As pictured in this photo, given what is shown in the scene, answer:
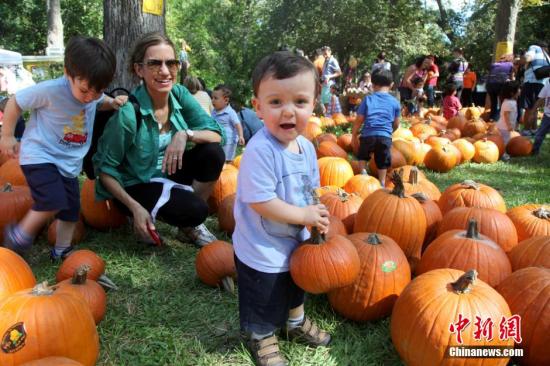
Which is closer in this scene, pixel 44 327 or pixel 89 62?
pixel 44 327

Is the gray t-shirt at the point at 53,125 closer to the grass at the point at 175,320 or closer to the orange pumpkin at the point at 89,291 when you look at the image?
the grass at the point at 175,320

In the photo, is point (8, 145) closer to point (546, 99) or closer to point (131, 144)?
point (131, 144)

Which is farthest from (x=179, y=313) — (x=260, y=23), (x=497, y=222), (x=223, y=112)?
(x=260, y=23)

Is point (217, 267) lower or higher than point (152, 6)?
lower

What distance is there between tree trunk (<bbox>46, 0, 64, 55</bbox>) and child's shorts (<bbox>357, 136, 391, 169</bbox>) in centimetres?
1498

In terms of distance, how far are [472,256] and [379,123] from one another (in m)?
2.91

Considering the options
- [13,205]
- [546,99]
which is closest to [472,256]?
[13,205]

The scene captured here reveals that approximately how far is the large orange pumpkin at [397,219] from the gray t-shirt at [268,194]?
934 mm

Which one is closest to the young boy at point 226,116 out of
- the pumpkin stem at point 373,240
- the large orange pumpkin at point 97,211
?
the large orange pumpkin at point 97,211

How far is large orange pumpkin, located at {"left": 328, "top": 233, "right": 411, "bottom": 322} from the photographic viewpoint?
2281 mm

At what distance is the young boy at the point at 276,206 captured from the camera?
1.76m

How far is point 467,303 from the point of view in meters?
1.85

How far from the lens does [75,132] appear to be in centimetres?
290

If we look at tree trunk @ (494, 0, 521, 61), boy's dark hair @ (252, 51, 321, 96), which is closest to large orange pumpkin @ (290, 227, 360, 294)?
boy's dark hair @ (252, 51, 321, 96)
